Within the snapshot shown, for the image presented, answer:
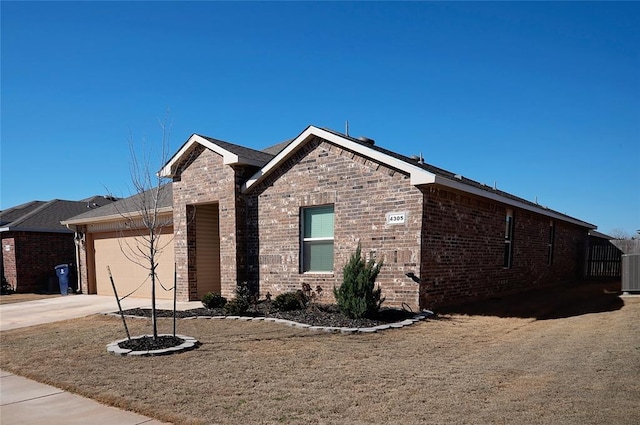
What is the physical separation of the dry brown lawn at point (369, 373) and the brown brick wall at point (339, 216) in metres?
1.64

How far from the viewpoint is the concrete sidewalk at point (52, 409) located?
13.5 feet

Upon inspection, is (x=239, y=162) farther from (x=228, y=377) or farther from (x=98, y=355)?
(x=228, y=377)

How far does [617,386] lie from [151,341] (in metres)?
6.50

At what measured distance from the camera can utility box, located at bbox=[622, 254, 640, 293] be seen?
11.3 m

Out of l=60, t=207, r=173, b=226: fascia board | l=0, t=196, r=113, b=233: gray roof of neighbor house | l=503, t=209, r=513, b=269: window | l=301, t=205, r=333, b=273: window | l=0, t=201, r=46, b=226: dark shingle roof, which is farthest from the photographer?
l=0, t=201, r=46, b=226: dark shingle roof

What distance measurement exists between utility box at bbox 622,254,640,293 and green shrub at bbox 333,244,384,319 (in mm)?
7858

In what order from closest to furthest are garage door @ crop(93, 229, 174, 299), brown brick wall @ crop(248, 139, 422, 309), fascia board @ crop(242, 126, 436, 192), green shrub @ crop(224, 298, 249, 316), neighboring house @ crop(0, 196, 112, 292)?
fascia board @ crop(242, 126, 436, 192) < brown brick wall @ crop(248, 139, 422, 309) < green shrub @ crop(224, 298, 249, 316) < garage door @ crop(93, 229, 174, 299) < neighboring house @ crop(0, 196, 112, 292)

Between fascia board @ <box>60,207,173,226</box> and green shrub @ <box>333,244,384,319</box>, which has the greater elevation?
fascia board @ <box>60,207,173,226</box>

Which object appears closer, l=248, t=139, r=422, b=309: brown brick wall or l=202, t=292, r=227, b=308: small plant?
l=248, t=139, r=422, b=309: brown brick wall

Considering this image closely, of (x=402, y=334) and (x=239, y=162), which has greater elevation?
(x=239, y=162)

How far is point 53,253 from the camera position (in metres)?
20.0

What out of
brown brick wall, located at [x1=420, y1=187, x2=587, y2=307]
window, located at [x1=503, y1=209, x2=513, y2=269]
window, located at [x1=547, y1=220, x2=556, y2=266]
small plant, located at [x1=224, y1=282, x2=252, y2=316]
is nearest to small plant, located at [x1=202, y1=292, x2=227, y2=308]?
small plant, located at [x1=224, y1=282, x2=252, y2=316]

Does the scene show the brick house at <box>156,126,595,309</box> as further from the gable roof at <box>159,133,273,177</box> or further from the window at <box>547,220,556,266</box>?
the window at <box>547,220,556,266</box>

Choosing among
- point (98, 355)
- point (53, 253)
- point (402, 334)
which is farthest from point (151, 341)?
point (53, 253)
